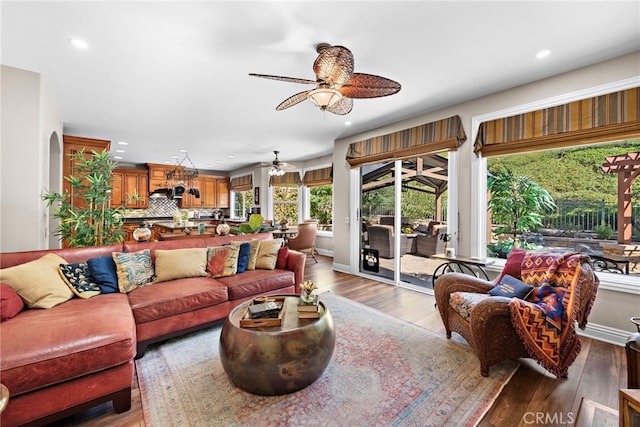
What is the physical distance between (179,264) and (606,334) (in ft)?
14.0

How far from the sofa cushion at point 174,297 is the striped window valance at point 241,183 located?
19.5 ft

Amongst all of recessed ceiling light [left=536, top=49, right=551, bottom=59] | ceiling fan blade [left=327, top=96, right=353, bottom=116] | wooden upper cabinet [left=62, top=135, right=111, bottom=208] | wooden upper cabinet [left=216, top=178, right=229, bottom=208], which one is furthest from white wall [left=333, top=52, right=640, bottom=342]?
wooden upper cabinet [left=216, top=178, right=229, bottom=208]

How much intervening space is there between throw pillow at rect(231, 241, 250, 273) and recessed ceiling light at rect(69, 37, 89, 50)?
89.5 inches

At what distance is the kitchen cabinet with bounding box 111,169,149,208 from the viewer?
7.51 metres

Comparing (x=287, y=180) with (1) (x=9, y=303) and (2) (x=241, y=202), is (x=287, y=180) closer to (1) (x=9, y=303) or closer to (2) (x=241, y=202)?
(2) (x=241, y=202)

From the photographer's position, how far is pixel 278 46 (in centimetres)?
234

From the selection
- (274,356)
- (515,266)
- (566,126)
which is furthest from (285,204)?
(274,356)

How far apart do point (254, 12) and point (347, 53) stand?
0.74 meters

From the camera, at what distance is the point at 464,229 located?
3582 mm

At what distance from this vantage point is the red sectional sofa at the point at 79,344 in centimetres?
142

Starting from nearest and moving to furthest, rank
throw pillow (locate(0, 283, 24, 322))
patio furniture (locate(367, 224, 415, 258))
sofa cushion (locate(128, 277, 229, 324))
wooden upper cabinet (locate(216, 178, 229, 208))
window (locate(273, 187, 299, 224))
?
throw pillow (locate(0, 283, 24, 322))
sofa cushion (locate(128, 277, 229, 324))
patio furniture (locate(367, 224, 415, 258))
window (locate(273, 187, 299, 224))
wooden upper cabinet (locate(216, 178, 229, 208))

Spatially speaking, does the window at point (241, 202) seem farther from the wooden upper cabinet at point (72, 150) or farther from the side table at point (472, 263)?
the side table at point (472, 263)

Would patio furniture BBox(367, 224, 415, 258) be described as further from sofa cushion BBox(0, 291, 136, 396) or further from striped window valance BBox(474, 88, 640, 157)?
sofa cushion BBox(0, 291, 136, 396)

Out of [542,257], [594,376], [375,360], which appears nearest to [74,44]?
[375,360]
